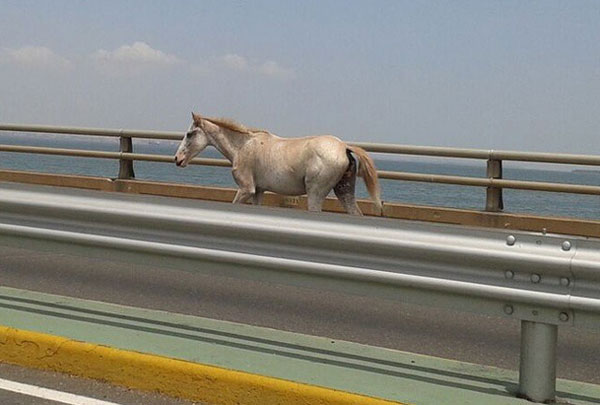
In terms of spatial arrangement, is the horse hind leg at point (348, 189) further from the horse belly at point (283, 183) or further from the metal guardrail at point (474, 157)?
the metal guardrail at point (474, 157)

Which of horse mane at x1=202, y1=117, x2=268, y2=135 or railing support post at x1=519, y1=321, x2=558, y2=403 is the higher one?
horse mane at x1=202, y1=117, x2=268, y2=135

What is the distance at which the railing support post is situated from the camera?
4.75 metres

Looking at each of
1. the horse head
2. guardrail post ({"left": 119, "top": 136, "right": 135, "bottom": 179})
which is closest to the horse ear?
the horse head

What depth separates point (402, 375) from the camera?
209 inches

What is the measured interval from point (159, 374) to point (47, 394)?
2.13ft

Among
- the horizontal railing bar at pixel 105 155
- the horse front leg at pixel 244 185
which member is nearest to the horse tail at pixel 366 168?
the horse front leg at pixel 244 185

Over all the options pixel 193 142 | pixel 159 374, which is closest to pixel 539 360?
pixel 159 374

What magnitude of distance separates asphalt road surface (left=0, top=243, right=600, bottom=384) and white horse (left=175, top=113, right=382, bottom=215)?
2393 millimetres

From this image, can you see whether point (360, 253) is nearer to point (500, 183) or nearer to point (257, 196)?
point (257, 196)

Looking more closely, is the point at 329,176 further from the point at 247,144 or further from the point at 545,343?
the point at 545,343

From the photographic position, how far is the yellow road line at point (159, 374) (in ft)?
16.2

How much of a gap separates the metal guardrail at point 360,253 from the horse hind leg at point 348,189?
5.79m

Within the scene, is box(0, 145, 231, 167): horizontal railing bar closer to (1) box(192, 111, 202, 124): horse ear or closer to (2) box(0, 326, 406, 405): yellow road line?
(1) box(192, 111, 202, 124): horse ear

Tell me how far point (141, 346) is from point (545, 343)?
2.47 m
